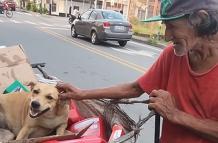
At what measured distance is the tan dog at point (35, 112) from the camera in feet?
12.2

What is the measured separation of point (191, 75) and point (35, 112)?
1629 mm

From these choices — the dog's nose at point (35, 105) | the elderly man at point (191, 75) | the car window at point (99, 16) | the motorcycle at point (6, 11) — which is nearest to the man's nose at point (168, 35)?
the elderly man at point (191, 75)

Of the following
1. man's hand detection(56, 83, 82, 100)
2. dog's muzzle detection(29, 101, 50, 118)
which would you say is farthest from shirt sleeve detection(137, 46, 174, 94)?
dog's muzzle detection(29, 101, 50, 118)

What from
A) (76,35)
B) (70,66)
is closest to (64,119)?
(70,66)

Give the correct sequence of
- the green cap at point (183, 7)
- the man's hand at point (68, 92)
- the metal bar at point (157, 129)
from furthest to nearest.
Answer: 1. the man's hand at point (68, 92)
2. the metal bar at point (157, 129)
3. the green cap at point (183, 7)

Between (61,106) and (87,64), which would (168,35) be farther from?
(87,64)

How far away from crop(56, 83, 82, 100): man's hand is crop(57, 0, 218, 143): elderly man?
932 millimetres

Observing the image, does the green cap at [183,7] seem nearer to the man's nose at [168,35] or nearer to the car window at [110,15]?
the man's nose at [168,35]

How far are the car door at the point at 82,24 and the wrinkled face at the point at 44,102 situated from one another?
18749 mm

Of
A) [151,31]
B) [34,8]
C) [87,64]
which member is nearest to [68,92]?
[87,64]

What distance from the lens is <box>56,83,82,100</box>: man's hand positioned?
11.1 feet

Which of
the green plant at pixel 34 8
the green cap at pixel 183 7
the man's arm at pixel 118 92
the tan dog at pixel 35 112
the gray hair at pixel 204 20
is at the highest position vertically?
the green cap at pixel 183 7

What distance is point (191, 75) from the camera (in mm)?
2508

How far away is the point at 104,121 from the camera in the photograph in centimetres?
343
